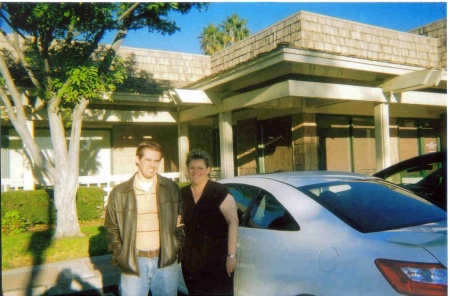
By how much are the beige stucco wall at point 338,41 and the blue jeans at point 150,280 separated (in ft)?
23.5

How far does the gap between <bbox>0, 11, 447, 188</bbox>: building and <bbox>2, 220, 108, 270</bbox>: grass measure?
9.44 feet

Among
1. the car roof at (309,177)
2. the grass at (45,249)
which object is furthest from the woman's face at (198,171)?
the grass at (45,249)

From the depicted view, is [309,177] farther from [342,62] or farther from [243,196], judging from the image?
[342,62]

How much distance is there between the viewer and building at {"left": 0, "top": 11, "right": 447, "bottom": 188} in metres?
8.29

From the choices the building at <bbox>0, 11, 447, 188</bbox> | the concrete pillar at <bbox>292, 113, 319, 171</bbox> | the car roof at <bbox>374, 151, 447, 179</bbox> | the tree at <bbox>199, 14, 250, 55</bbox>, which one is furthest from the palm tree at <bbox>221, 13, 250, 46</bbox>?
the car roof at <bbox>374, 151, 447, 179</bbox>

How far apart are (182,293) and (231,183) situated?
144 centimetres

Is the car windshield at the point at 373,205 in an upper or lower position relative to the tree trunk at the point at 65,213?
upper

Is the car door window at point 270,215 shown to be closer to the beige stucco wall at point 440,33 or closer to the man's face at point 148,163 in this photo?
the man's face at point 148,163

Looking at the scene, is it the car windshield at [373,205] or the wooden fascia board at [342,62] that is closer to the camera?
the car windshield at [373,205]

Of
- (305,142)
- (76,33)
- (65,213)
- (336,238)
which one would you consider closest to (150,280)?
(336,238)

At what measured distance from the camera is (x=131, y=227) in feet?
9.00

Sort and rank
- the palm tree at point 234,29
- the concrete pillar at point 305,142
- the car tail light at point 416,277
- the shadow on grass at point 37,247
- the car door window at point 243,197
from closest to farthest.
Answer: the car tail light at point 416,277
the car door window at point 243,197
the shadow on grass at point 37,247
the concrete pillar at point 305,142
the palm tree at point 234,29

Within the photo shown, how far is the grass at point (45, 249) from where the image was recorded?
5.70m

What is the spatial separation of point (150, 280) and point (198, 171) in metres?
0.96
